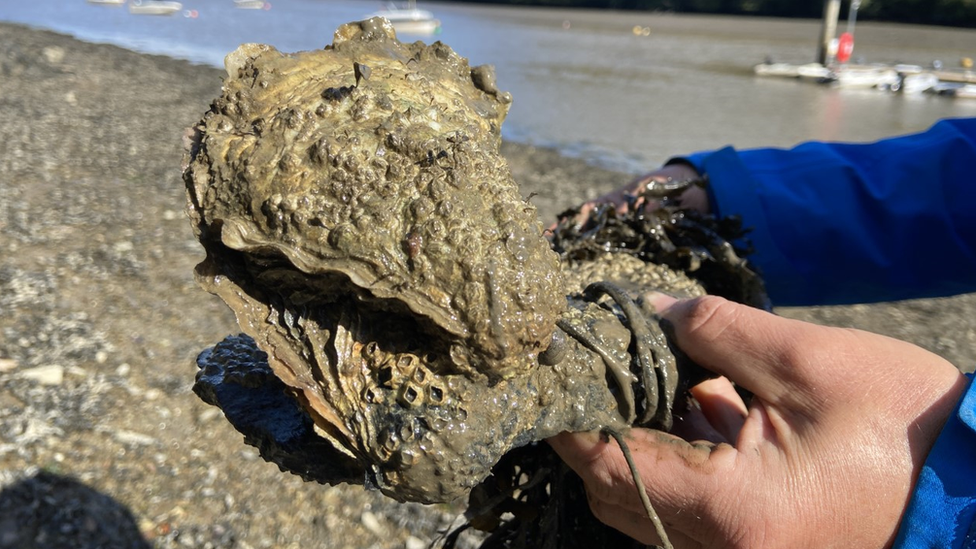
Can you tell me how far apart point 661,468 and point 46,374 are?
4.55 m

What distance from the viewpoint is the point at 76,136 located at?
34.5 feet

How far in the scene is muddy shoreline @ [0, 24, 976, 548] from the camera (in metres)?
3.76

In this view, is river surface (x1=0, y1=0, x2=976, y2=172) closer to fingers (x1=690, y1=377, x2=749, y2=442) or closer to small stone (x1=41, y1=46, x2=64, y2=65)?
small stone (x1=41, y1=46, x2=64, y2=65)

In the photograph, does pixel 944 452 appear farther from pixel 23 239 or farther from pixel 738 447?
pixel 23 239

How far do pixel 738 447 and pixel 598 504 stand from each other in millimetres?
377

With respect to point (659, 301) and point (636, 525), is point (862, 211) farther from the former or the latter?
point (636, 525)

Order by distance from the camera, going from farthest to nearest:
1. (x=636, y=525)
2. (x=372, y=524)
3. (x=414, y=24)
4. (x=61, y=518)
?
(x=414, y=24)
(x=372, y=524)
(x=61, y=518)
(x=636, y=525)

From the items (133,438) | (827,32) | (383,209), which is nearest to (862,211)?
(383,209)

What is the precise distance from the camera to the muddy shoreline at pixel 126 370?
376 centimetres

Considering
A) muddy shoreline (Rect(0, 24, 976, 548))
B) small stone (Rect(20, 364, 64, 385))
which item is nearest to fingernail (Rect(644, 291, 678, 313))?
muddy shoreline (Rect(0, 24, 976, 548))

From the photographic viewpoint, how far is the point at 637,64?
27469mm

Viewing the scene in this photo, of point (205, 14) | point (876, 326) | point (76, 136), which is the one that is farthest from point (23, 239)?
point (205, 14)

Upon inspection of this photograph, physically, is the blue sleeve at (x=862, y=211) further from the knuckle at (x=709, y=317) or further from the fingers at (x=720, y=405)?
the knuckle at (x=709, y=317)

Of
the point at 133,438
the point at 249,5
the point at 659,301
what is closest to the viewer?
the point at 659,301
